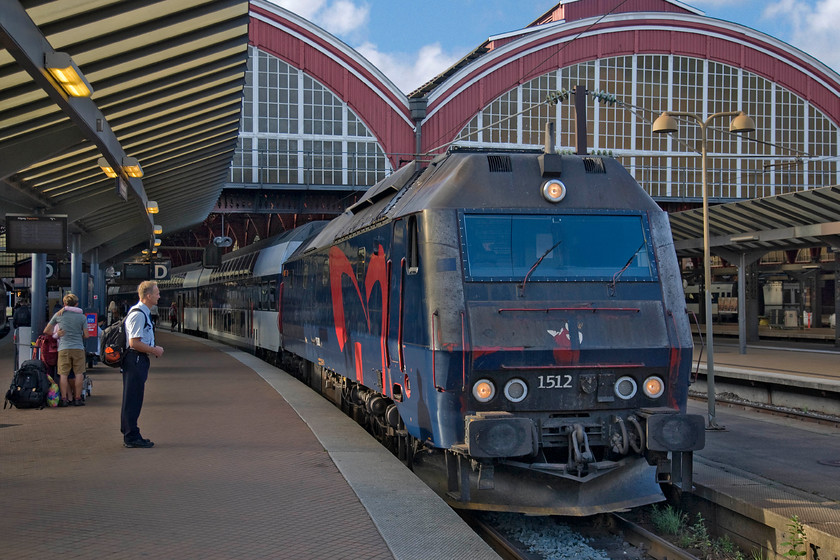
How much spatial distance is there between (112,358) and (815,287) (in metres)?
30.6

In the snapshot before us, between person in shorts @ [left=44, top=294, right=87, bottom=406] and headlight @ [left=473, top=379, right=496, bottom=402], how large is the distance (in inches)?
303

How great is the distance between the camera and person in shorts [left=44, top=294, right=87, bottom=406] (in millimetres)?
12547

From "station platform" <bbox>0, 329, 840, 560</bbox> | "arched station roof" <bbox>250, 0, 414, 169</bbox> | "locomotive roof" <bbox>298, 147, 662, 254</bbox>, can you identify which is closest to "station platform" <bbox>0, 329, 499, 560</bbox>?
"station platform" <bbox>0, 329, 840, 560</bbox>

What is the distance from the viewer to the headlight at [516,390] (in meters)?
7.30

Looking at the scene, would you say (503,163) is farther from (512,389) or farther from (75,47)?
(75,47)

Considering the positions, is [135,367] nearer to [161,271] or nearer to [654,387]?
[654,387]

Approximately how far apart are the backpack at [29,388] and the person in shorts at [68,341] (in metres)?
0.29

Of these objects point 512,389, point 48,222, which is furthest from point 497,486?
point 48,222

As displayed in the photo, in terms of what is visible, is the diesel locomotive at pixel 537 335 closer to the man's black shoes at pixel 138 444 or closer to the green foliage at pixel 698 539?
the green foliage at pixel 698 539

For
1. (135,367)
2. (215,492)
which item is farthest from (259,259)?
(215,492)

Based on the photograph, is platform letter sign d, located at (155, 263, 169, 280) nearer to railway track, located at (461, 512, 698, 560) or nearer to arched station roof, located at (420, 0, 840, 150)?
arched station roof, located at (420, 0, 840, 150)

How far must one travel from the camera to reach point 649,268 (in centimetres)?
789

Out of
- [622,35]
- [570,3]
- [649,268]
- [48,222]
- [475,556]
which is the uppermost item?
[570,3]

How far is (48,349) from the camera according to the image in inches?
511
